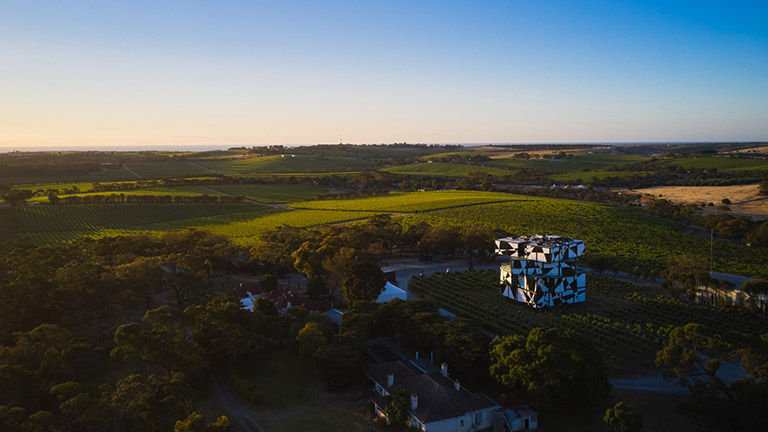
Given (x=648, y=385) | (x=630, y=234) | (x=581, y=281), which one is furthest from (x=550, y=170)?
(x=648, y=385)

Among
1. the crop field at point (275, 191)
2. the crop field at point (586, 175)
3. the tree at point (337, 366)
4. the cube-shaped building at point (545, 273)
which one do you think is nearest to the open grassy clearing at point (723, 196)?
the crop field at point (586, 175)

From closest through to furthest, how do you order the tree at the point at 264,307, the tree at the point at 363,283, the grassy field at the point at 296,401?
the grassy field at the point at 296,401, the tree at the point at 264,307, the tree at the point at 363,283

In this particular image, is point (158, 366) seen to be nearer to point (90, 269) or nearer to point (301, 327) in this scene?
point (301, 327)

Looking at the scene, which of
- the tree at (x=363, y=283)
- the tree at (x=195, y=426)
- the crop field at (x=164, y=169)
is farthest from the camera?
the crop field at (x=164, y=169)

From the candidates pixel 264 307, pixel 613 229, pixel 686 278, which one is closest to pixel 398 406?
pixel 264 307

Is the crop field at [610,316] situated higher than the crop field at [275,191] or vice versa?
the crop field at [275,191]

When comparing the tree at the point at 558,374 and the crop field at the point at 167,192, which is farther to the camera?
the crop field at the point at 167,192

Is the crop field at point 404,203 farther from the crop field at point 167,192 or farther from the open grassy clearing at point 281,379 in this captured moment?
the open grassy clearing at point 281,379

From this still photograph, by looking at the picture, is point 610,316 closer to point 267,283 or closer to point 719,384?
point 719,384

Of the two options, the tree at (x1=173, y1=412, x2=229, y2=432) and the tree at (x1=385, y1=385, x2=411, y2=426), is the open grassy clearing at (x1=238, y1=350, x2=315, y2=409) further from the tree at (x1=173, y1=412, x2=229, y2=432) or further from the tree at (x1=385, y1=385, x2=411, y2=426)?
the tree at (x1=385, y1=385, x2=411, y2=426)
